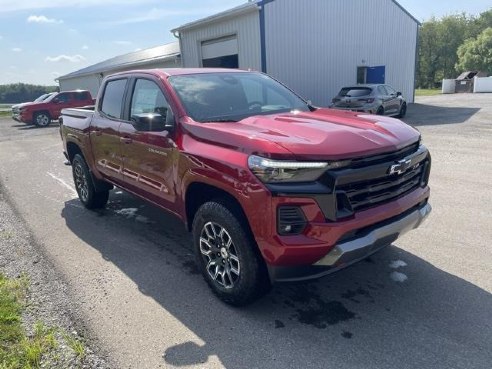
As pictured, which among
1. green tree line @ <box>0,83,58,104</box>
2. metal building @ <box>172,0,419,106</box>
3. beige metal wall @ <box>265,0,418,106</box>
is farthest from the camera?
green tree line @ <box>0,83,58,104</box>

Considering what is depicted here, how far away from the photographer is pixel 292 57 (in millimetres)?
16625

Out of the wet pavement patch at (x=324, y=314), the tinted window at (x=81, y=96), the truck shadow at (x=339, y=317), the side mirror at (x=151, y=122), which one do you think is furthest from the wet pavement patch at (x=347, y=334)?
the tinted window at (x=81, y=96)

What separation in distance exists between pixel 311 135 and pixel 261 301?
4.77 feet

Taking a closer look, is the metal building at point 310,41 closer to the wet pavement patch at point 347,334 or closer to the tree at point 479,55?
the wet pavement patch at point 347,334

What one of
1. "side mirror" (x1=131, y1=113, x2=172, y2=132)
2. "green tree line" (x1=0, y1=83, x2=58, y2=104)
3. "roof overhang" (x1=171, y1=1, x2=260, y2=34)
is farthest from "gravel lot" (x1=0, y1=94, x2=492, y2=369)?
"green tree line" (x1=0, y1=83, x2=58, y2=104)

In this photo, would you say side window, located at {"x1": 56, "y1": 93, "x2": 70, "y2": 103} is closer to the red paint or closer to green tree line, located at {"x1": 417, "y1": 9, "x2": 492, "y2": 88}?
the red paint

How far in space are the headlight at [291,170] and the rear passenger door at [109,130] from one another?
8.21ft

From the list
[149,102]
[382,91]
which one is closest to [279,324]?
[149,102]

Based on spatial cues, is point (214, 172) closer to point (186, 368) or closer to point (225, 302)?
point (225, 302)

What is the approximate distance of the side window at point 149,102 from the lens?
12.4ft

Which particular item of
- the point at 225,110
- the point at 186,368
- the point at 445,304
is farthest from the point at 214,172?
the point at 445,304

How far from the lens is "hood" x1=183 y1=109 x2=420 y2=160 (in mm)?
2828

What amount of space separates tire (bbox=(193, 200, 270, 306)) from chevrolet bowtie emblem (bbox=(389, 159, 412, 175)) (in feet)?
3.87

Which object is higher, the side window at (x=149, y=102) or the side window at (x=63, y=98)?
the side window at (x=149, y=102)
